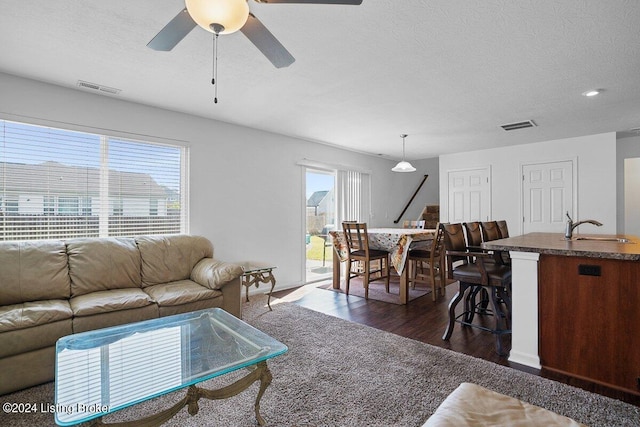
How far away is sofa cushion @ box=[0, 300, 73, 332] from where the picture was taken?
201 centimetres

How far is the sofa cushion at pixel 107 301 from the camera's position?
2.31 metres

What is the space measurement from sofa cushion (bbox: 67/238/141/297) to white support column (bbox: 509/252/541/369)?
10.9ft

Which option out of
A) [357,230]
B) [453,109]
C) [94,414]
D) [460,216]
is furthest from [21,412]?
[460,216]

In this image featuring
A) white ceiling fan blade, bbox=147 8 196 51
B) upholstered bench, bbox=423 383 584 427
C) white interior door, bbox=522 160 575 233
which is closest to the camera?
upholstered bench, bbox=423 383 584 427

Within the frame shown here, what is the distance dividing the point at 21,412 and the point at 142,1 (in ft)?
8.18

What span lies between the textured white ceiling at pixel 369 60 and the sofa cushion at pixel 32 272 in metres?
1.51

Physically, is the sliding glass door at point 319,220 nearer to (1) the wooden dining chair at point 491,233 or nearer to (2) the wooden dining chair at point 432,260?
(2) the wooden dining chair at point 432,260

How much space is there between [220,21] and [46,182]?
8.90 ft

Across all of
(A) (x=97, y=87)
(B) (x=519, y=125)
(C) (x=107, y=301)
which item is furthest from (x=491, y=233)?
(A) (x=97, y=87)

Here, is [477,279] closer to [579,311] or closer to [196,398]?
[579,311]

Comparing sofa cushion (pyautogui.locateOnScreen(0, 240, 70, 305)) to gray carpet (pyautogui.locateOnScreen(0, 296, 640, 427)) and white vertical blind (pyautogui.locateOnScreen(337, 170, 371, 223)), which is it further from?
white vertical blind (pyautogui.locateOnScreen(337, 170, 371, 223))

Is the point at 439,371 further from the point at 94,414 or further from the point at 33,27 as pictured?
the point at 33,27

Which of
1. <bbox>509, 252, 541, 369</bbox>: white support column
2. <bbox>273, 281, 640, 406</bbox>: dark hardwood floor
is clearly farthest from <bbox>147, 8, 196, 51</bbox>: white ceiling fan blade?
<bbox>273, 281, 640, 406</bbox>: dark hardwood floor

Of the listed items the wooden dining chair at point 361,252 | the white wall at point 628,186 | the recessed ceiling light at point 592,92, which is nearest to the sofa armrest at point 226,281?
the wooden dining chair at point 361,252
